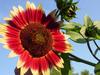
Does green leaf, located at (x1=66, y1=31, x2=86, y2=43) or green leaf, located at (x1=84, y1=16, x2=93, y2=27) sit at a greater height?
green leaf, located at (x1=84, y1=16, x2=93, y2=27)

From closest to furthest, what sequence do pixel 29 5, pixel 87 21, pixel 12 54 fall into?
1. pixel 12 54
2. pixel 29 5
3. pixel 87 21

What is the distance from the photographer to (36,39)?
82 cm

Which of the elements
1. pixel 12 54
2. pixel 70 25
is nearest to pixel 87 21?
pixel 70 25

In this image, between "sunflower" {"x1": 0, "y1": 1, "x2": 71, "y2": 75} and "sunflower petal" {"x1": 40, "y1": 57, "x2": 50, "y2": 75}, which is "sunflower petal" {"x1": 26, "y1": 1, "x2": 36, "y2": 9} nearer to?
"sunflower" {"x1": 0, "y1": 1, "x2": 71, "y2": 75}

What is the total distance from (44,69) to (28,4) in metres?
0.16

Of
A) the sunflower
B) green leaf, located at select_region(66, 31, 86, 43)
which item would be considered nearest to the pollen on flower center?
the sunflower

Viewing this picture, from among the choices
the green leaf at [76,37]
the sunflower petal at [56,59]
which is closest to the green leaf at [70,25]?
the green leaf at [76,37]

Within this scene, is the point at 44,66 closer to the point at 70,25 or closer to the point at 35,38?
the point at 35,38

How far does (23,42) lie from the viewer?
0.82m

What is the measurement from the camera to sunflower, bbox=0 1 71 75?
2.59 ft

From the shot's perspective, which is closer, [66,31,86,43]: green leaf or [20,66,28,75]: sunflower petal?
[20,66,28,75]: sunflower petal

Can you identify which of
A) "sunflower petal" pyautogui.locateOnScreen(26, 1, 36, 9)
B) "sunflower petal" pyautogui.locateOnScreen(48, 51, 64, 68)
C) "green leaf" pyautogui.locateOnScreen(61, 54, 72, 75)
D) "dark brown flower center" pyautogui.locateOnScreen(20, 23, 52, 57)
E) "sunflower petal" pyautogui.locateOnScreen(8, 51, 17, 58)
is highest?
"sunflower petal" pyautogui.locateOnScreen(26, 1, 36, 9)

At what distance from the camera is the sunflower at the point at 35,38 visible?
789 millimetres

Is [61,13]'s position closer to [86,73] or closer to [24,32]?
[24,32]
